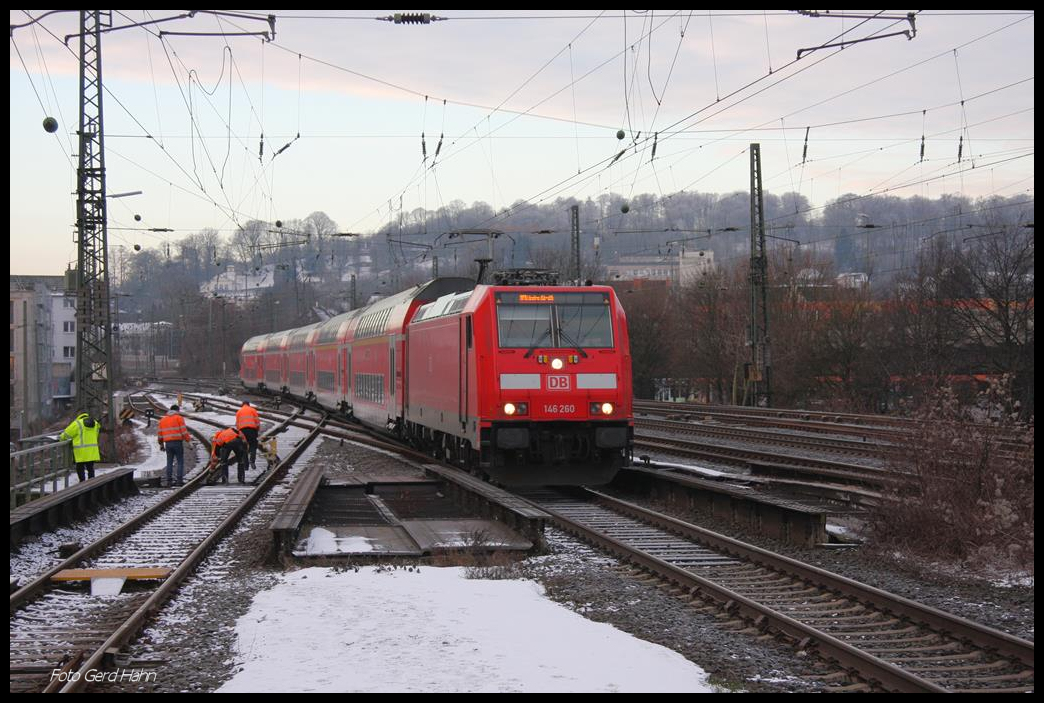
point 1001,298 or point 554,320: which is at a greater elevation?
point 1001,298

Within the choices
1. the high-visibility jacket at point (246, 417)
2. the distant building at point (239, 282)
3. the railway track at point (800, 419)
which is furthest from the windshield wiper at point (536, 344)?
the distant building at point (239, 282)

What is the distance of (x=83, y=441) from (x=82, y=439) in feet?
0.14

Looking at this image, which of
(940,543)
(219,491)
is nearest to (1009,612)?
(940,543)

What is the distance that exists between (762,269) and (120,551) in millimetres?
28027

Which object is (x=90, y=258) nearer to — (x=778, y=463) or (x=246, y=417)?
(x=246, y=417)

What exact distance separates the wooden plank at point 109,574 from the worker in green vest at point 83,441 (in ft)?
29.9

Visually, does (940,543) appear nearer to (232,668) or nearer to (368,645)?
(368,645)

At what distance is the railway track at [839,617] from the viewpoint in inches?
297

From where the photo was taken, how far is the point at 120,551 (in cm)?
1337

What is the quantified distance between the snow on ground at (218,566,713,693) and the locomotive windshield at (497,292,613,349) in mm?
7117

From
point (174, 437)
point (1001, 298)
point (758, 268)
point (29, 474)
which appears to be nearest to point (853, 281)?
point (1001, 298)

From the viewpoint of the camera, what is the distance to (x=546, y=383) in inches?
687

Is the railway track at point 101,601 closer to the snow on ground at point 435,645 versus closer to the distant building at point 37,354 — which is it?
the snow on ground at point 435,645

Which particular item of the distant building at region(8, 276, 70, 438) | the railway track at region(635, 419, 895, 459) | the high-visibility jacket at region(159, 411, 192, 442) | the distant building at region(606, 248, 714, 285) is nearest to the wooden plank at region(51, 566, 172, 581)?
the high-visibility jacket at region(159, 411, 192, 442)
